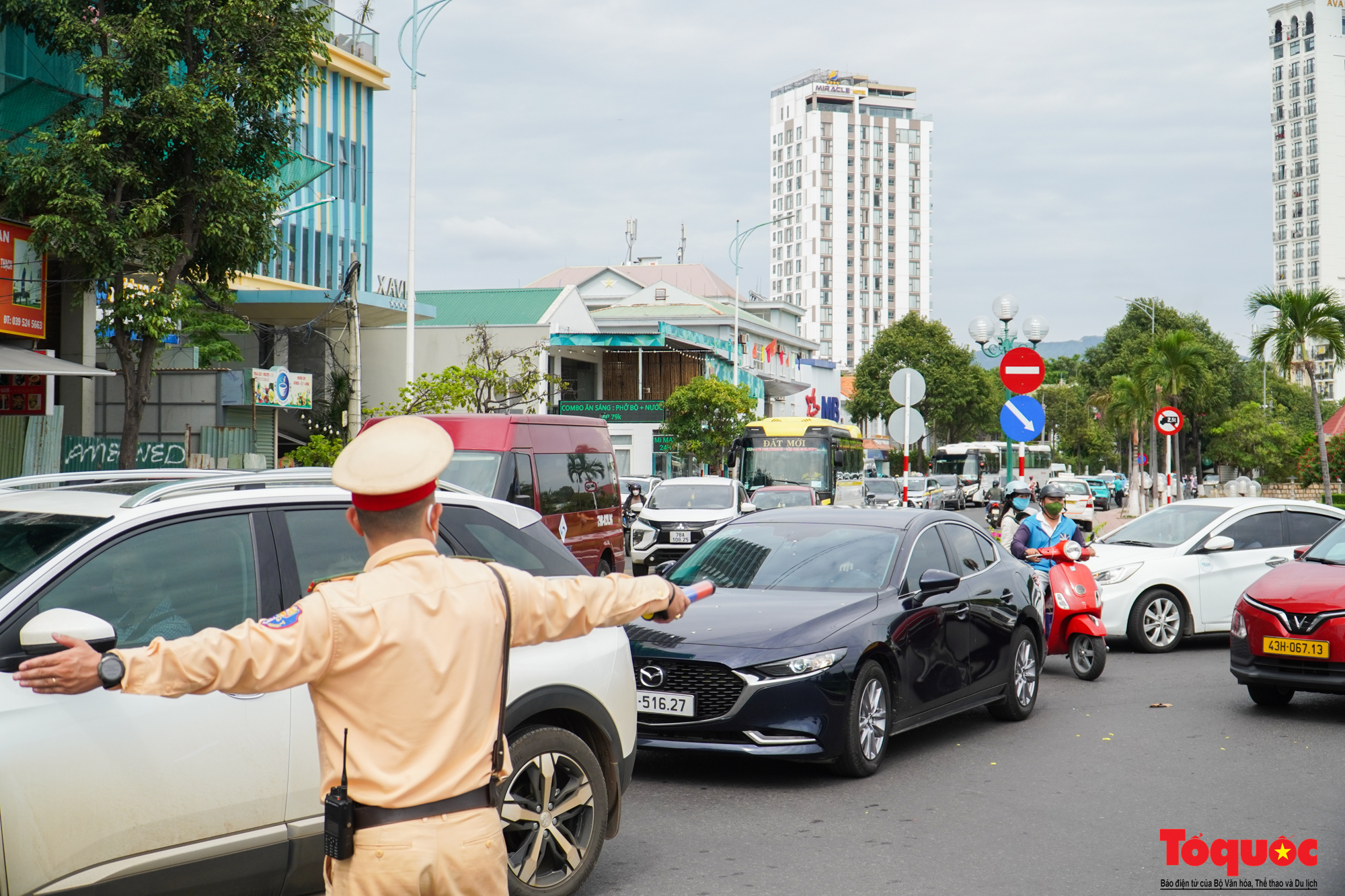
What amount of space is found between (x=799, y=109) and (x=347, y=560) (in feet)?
599

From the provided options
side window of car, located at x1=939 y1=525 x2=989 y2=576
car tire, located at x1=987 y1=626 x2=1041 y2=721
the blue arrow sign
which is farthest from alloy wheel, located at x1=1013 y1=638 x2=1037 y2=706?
the blue arrow sign

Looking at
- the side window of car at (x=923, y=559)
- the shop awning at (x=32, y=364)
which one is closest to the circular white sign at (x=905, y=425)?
the side window of car at (x=923, y=559)

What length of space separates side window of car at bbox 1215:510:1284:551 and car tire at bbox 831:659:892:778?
7.17 meters

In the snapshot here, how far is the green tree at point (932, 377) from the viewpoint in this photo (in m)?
80.5

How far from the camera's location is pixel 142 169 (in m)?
16.2

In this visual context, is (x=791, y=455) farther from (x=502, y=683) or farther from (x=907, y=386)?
(x=502, y=683)

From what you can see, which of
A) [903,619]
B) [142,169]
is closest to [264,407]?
[142,169]

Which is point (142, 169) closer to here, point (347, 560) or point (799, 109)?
point (347, 560)

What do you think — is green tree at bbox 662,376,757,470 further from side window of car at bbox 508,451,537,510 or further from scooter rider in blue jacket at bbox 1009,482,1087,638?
scooter rider in blue jacket at bbox 1009,482,1087,638

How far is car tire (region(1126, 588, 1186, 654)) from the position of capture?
1280 centimetres

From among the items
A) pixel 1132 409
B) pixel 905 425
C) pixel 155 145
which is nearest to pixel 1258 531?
pixel 905 425

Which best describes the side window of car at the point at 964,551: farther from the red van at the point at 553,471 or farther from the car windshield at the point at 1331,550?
the red van at the point at 553,471

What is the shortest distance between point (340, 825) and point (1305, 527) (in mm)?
12975

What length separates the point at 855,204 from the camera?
177625mm
